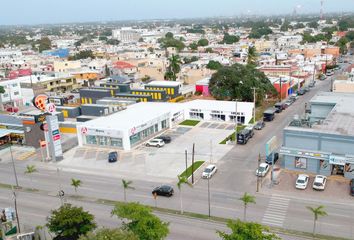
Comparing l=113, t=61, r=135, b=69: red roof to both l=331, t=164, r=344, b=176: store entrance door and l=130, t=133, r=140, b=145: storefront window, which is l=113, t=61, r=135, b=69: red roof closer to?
l=130, t=133, r=140, b=145: storefront window

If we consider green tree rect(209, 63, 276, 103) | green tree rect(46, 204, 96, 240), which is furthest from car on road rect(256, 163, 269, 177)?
green tree rect(209, 63, 276, 103)

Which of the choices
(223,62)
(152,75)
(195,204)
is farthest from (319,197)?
(223,62)

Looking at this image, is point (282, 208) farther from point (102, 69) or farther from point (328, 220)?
point (102, 69)

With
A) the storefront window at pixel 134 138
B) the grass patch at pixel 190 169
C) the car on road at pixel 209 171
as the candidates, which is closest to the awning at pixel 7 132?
the storefront window at pixel 134 138

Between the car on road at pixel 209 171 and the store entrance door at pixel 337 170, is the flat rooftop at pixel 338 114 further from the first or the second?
the car on road at pixel 209 171

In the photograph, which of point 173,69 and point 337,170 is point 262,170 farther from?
point 173,69

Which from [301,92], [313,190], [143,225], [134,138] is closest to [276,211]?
[313,190]
